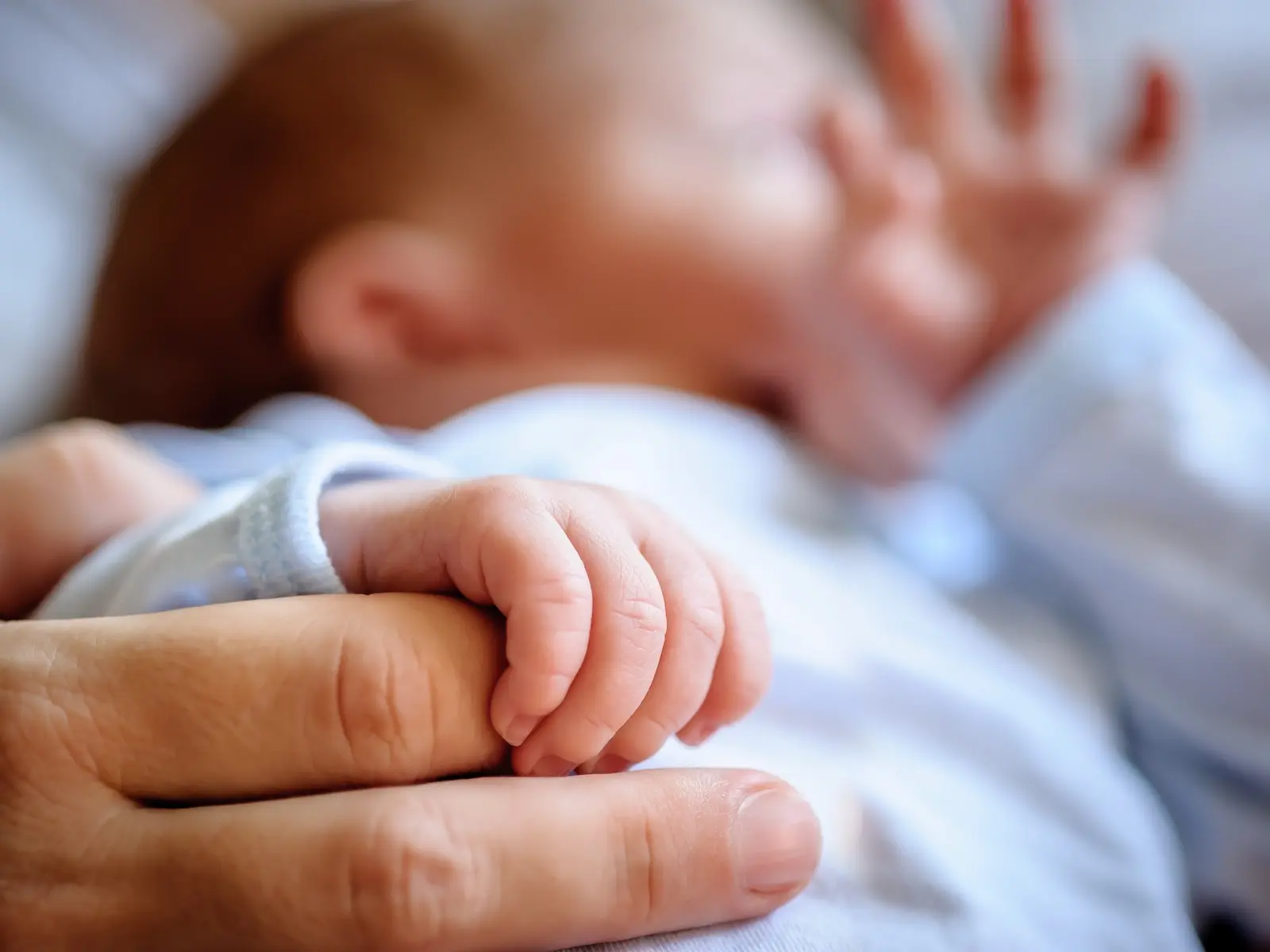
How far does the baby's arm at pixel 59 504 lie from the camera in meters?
0.49

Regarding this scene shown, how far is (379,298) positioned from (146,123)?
0.72 meters

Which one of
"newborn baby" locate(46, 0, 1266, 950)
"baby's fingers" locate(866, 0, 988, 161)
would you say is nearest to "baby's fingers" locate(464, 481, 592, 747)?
"newborn baby" locate(46, 0, 1266, 950)

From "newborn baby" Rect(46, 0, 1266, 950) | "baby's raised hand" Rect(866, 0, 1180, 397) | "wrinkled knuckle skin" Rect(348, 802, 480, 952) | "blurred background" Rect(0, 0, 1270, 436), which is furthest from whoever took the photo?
"blurred background" Rect(0, 0, 1270, 436)

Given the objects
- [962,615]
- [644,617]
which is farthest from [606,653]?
[962,615]

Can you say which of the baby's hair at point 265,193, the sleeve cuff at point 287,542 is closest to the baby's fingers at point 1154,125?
the baby's hair at point 265,193

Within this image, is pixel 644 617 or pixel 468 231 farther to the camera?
pixel 468 231

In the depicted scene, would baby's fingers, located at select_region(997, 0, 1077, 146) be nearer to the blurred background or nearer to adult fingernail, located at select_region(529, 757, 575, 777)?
the blurred background

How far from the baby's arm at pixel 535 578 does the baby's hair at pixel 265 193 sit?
1.74 feet

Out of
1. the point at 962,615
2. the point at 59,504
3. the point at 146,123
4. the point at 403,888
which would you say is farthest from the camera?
the point at 146,123

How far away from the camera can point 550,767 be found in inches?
14.5

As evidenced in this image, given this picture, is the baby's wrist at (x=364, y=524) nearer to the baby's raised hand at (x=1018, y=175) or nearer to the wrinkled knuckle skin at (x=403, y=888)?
the wrinkled knuckle skin at (x=403, y=888)

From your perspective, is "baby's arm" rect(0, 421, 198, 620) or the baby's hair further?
the baby's hair

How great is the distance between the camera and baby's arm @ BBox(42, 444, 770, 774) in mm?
337

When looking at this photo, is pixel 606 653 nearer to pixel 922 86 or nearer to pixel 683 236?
pixel 683 236
